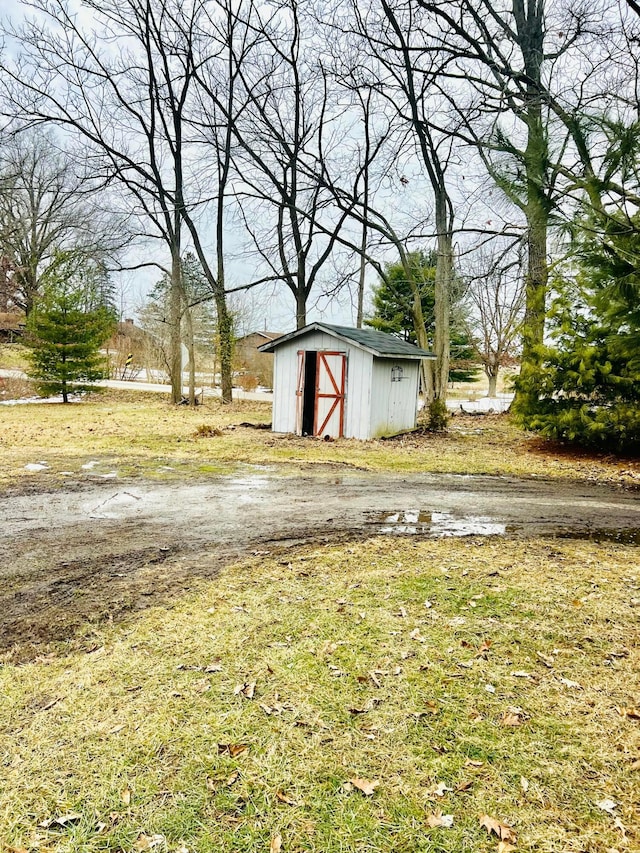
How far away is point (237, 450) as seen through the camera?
32.2ft

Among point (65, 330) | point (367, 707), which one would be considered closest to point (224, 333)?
point (65, 330)

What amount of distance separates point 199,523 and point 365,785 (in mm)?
3483

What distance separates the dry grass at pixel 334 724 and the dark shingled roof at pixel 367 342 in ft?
25.8

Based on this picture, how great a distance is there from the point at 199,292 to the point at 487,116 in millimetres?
12198

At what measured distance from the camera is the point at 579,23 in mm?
9961

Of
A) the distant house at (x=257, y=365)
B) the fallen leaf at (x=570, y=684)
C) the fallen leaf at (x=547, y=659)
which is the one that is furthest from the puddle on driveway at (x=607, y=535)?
the distant house at (x=257, y=365)

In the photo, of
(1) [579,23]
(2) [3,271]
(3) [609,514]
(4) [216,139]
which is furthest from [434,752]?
(2) [3,271]

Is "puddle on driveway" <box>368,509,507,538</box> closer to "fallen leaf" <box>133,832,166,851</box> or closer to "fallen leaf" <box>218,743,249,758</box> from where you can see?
"fallen leaf" <box>218,743,249,758</box>

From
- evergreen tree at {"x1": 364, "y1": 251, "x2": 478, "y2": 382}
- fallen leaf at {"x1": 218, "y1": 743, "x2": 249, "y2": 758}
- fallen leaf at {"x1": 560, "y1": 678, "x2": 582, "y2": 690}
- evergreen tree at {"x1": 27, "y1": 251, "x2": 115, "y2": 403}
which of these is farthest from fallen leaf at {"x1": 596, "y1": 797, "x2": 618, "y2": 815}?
evergreen tree at {"x1": 364, "y1": 251, "x2": 478, "y2": 382}

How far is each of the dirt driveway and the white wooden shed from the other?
3799 mm

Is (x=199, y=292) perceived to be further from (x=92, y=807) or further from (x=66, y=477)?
(x=92, y=807)

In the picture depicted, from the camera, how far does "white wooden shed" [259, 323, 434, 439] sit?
37.6 ft

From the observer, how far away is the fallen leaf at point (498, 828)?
188 cm

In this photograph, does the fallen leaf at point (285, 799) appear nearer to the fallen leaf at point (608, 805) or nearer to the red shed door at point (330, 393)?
the fallen leaf at point (608, 805)
